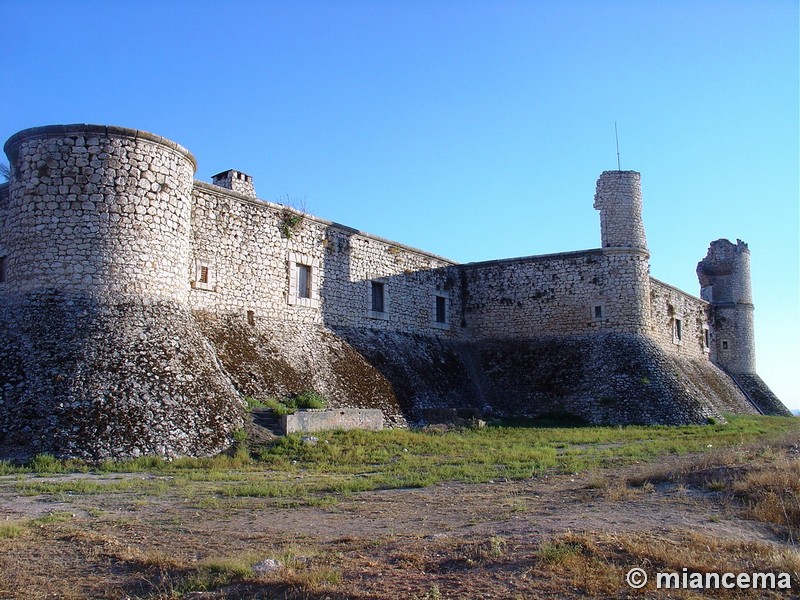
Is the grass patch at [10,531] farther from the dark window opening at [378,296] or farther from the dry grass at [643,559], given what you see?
the dark window opening at [378,296]

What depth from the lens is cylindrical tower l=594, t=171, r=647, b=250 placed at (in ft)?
87.8

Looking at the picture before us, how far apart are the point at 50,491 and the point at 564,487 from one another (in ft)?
24.2

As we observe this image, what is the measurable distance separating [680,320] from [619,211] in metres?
9.64

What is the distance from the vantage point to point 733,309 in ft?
127

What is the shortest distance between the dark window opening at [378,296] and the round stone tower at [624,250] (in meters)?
8.60

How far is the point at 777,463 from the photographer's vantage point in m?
10.1

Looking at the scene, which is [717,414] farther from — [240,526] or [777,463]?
[240,526]

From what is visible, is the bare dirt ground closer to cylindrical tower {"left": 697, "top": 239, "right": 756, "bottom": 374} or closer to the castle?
the castle

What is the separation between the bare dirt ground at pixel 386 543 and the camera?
18.6 feet

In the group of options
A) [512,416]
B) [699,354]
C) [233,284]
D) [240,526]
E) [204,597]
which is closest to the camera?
[204,597]

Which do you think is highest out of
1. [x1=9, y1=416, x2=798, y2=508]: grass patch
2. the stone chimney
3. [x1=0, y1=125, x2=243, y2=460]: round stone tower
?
the stone chimney

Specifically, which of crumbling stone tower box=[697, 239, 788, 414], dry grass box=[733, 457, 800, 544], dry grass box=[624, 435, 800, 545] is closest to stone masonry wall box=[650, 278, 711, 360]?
crumbling stone tower box=[697, 239, 788, 414]

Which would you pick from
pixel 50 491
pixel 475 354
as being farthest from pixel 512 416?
pixel 50 491

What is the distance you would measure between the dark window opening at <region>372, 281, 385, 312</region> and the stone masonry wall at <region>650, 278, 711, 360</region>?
11.9m
